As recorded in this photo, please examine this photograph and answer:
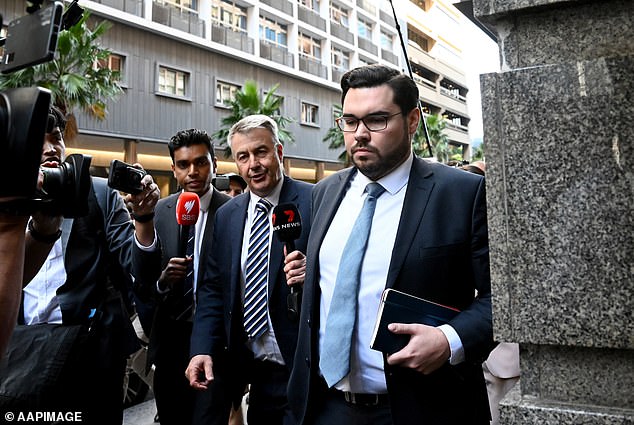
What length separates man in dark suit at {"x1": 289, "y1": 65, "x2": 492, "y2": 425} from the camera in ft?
6.19

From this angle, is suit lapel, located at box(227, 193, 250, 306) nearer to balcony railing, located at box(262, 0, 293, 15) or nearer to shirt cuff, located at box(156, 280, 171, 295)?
A: shirt cuff, located at box(156, 280, 171, 295)

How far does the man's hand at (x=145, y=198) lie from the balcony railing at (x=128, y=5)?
20.4 meters

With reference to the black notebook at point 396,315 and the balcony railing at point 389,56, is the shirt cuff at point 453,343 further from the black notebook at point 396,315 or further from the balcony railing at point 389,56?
the balcony railing at point 389,56

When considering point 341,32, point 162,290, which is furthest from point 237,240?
point 341,32

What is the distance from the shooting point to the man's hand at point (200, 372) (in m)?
2.75

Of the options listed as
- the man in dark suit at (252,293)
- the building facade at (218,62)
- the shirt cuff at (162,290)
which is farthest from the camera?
the building facade at (218,62)

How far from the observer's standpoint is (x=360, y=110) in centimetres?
220

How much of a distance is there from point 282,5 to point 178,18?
7.34m

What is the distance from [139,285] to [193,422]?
95cm

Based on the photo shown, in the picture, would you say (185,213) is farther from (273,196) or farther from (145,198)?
(145,198)

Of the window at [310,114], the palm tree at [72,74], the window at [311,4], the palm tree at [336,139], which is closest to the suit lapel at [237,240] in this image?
the palm tree at [72,74]

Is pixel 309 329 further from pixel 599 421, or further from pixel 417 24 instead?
pixel 417 24

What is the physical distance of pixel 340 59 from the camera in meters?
34.2

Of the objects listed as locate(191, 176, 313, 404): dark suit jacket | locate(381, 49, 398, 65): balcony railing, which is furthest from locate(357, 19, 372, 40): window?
locate(191, 176, 313, 404): dark suit jacket
